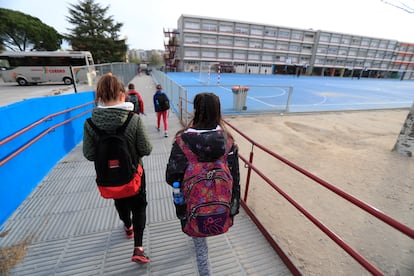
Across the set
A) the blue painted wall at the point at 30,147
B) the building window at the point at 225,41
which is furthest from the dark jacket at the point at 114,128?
the building window at the point at 225,41

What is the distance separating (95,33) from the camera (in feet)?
107

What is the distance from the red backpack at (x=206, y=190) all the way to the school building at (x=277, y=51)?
3668 centimetres

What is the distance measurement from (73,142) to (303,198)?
212 inches

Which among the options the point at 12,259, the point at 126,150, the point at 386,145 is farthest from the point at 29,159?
the point at 386,145

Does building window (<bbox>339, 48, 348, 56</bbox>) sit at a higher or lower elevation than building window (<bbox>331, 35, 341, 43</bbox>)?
lower

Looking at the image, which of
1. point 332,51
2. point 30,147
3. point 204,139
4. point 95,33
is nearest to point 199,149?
point 204,139

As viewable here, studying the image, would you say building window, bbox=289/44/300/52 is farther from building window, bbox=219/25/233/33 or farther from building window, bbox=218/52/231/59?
building window, bbox=218/52/231/59

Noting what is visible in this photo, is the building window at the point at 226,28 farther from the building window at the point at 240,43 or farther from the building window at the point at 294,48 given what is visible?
the building window at the point at 294,48

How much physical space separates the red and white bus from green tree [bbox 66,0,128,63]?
17.5 meters

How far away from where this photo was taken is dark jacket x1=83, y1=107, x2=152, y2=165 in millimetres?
1408

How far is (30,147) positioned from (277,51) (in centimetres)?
5077

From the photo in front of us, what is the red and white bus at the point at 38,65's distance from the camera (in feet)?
52.0

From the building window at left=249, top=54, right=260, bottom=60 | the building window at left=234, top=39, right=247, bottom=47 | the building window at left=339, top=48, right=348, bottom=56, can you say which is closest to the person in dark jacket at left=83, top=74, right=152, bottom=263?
the building window at left=234, top=39, right=247, bottom=47

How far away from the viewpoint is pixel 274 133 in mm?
6859
